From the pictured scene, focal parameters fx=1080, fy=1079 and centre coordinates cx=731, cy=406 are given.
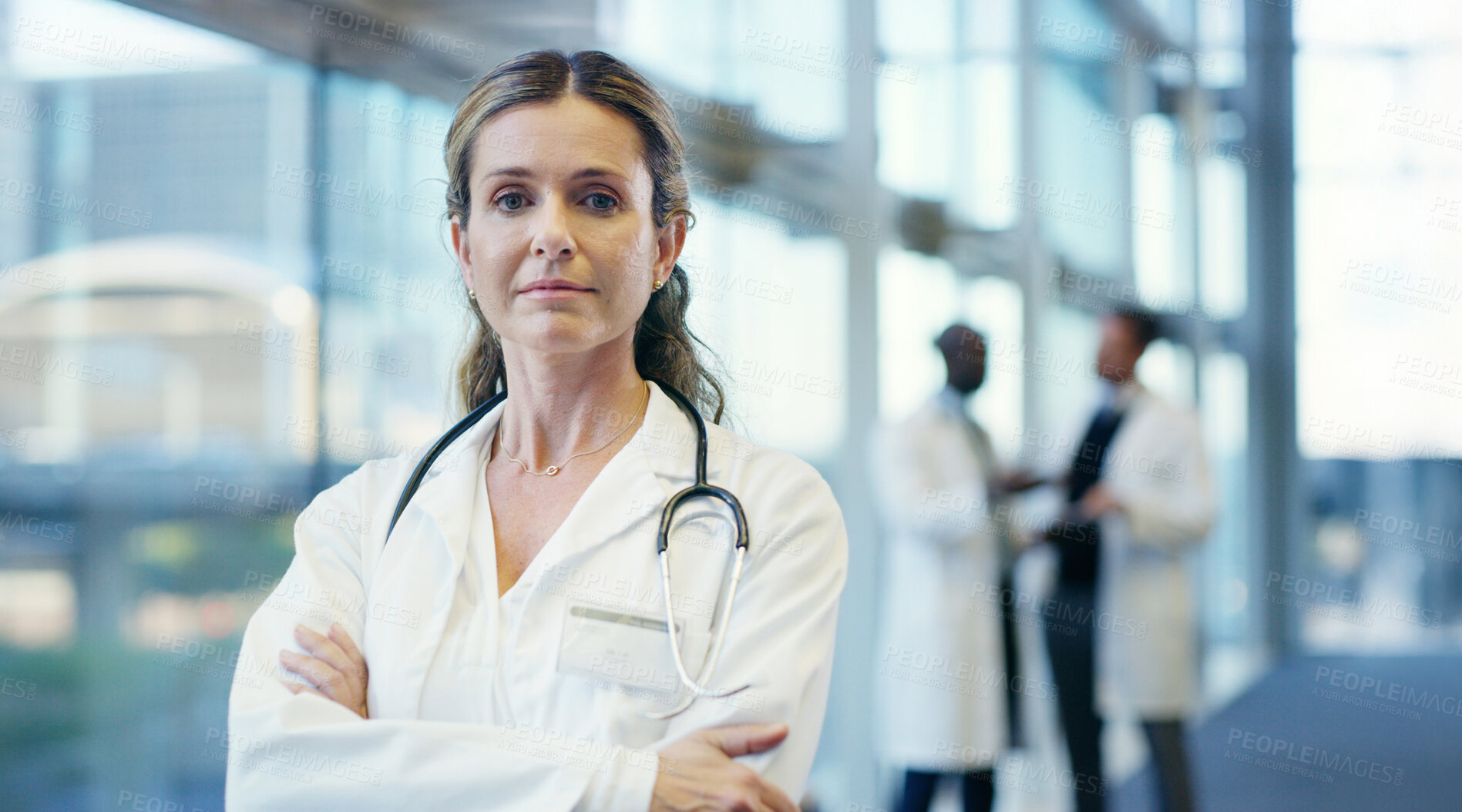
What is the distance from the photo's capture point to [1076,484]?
3.09 metres

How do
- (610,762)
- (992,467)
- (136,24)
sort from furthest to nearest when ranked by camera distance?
(992,467) < (136,24) < (610,762)

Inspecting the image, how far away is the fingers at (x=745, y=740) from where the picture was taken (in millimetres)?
1041

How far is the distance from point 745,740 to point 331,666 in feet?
1.52

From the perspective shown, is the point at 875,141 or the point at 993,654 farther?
the point at 875,141

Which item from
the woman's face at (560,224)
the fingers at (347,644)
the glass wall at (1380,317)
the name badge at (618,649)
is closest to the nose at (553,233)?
the woman's face at (560,224)

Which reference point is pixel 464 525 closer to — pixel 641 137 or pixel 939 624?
pixel 641 137

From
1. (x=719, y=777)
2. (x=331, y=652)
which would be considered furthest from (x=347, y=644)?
(x=719, y=777)

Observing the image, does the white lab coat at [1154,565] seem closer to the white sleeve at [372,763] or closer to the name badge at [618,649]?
the name badge at [618,649]

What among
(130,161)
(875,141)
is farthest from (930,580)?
(130,161)

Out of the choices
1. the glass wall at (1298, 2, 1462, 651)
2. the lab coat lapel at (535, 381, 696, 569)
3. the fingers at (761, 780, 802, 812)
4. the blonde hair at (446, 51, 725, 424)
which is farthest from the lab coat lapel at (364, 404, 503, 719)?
the glass wall at (1298, 2, 1462, 651)

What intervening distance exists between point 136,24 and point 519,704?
230cm

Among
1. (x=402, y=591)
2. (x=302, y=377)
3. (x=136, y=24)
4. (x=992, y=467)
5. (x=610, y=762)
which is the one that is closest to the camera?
(x=610, y=762)

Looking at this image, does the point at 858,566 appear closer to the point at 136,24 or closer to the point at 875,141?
the point at 875,141

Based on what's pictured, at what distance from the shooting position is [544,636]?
1121mm
